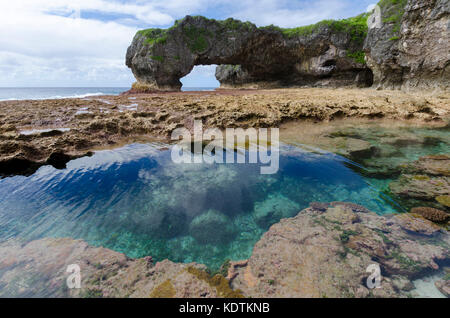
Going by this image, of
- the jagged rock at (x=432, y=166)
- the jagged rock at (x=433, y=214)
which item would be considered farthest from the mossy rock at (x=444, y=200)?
the jagged rock at (x=432, y=166)

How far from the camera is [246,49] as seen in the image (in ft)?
81.1

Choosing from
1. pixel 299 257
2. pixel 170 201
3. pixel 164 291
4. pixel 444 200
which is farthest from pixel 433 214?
pixel 170 201

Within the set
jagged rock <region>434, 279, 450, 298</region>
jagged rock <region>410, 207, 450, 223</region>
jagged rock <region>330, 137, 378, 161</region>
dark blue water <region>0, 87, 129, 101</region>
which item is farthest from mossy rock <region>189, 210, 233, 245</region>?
dark blue water <region>0, 87, 129, 101</region>

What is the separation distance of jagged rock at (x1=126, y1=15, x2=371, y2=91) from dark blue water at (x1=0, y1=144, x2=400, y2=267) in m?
20.3

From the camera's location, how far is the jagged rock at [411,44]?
428 inches

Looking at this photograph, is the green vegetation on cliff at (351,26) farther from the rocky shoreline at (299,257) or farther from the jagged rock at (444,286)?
the jagged rock at (444,286)

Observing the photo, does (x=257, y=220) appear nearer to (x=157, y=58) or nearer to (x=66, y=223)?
(x=66, y=223)

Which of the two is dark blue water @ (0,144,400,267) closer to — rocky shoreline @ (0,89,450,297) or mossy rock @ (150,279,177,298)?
rocky shoreline @ (0,89,450,297)

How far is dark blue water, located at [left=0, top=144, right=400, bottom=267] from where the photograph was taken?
9.48ft

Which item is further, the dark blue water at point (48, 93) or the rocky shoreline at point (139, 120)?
the dark blue water at point (48, 93)

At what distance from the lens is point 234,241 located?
2.88 meters

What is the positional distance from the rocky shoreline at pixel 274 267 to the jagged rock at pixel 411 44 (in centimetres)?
1384

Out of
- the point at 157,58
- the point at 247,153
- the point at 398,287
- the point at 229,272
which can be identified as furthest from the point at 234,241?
the point at 157,58
